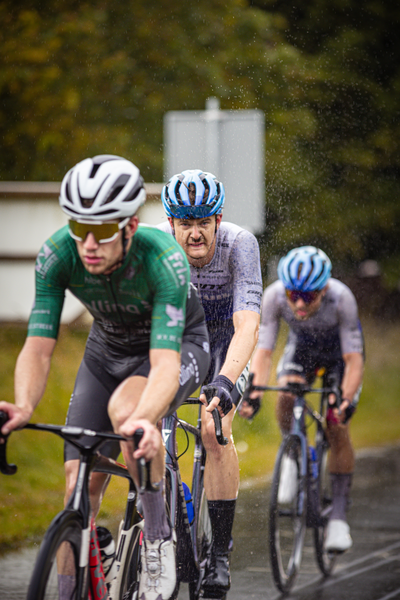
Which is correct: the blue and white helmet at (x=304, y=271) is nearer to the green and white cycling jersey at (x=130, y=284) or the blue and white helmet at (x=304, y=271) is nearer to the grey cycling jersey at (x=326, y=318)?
the grey cycling jersey at (x=326, y=318)

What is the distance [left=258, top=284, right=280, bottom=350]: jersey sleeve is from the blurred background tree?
34.8 feet

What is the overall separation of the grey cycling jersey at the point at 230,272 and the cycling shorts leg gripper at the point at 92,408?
1032 millimetres

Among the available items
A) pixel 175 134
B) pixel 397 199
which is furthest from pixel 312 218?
pixel 175 134

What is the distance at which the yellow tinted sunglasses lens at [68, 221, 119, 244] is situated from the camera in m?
3.32

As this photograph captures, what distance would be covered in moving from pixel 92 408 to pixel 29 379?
0.46 meters

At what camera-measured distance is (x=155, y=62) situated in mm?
17844

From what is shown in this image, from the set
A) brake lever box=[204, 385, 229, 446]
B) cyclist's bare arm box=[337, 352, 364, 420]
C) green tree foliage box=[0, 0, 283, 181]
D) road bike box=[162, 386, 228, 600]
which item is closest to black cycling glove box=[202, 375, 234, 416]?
brake lever box=[204, 385, 229, 446]

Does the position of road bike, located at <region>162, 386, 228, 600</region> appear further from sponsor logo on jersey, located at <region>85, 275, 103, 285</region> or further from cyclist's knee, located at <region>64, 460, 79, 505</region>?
sponsor logo on jersey, located at <region>85, 275, 103, 285</region>

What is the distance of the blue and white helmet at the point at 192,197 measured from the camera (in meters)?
4.48

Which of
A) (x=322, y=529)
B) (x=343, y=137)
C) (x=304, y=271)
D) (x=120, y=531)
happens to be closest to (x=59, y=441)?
(x=322, y=529)

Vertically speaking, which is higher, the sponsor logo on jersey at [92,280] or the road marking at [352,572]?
the sponsor logo on jersey at [92,280]

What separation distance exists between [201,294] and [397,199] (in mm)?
17634

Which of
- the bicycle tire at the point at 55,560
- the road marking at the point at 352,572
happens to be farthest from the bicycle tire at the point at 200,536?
the bicycle tire at the point at 55,560

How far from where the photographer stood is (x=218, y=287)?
15.6 feet
